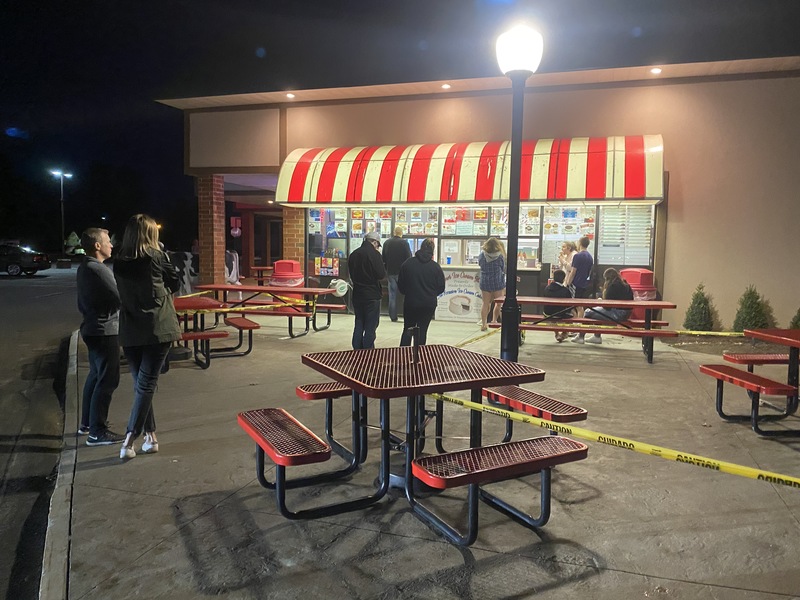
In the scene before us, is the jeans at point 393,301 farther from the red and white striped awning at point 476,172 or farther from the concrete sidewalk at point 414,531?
the concrete sidewalk at point 414,531

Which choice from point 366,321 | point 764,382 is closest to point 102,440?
point 366,321

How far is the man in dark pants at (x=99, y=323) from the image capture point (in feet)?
17.2

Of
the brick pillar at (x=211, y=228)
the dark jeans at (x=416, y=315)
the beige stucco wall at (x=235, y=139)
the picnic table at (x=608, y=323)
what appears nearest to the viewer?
the dark jeans at (x=416, y=315)

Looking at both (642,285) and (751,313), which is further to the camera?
(642,285)

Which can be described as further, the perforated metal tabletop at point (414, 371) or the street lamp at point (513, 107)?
the street lamp at point (513, 107)

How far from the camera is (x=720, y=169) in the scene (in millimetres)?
11672

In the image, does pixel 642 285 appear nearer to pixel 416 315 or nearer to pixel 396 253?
pixel 396 253

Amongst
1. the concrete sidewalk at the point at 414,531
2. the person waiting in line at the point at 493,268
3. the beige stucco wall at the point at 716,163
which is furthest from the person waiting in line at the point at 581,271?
the concrete sidewalk at the point at 414,531

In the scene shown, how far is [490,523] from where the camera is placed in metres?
3.80

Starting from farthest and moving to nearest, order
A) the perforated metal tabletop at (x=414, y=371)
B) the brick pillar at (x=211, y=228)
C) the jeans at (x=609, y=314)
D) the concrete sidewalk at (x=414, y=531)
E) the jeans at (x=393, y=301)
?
the brick pillar at (x=211, y=228) → the jeans at (x=393, y=301) → the jeans at (x=609, y=314) → the perforated metal tabletop at (x=414, y=371) → the concrete sidewalk at (x=414, y=531)

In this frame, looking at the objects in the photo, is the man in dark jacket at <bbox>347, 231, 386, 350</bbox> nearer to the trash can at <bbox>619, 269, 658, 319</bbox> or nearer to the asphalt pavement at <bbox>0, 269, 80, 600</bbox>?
the asphalt pavement at <bbox>0, 269, 80, 600</bbox>

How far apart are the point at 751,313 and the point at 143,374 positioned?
1066 centimetres

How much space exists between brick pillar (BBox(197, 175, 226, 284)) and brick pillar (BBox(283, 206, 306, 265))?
1789mm

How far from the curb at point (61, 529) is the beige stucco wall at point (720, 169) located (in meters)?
10.6
